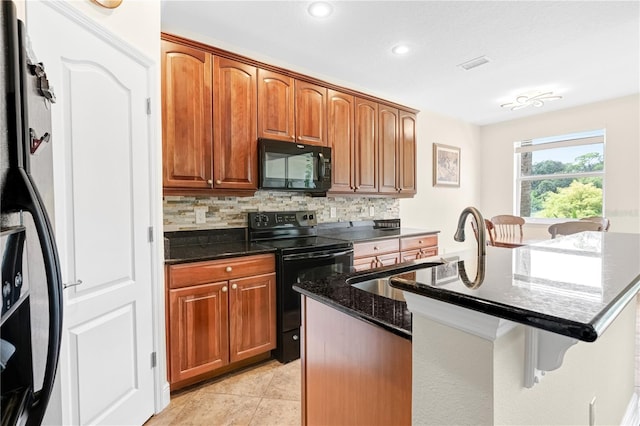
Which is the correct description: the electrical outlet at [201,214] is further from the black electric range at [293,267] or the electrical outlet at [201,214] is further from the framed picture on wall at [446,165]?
the framed picture on wall at [446,165]

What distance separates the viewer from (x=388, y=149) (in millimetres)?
3473

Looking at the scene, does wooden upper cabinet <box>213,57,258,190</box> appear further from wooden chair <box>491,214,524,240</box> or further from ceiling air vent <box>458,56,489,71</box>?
wooden chair <box>491,214,524,240</box>

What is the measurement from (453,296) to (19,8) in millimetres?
1655

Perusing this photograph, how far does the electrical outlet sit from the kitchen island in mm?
1925

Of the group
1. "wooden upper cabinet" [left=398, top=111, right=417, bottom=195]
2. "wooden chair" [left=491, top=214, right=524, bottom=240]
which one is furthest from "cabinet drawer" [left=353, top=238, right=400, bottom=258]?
"wooden chair" [left=491, top=214, right=524, bottom=240]

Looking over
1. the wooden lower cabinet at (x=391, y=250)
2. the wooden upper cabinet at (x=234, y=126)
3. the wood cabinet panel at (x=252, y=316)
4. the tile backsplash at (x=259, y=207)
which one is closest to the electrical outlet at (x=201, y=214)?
the tile backsplash at (x=259, y=207)

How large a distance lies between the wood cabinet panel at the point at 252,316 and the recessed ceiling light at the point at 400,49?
2.19 meters

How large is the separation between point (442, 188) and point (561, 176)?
1771 mm

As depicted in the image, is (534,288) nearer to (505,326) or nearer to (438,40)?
(505,326)

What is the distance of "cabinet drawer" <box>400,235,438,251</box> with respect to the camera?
319 centimetres

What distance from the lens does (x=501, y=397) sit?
0.54 m

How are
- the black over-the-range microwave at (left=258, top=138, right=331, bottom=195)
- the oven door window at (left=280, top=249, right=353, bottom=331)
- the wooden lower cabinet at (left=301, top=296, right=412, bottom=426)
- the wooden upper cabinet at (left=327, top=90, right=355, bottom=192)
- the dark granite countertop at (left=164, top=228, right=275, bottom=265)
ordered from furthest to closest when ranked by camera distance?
the wooden upper cabinet at (left=327, top=90, right=355, bottom=192) < the black over-the-range microwave at (left=258, top=138, right=331, bottom=195) < the oven door window at (left=280, top=249, right=353, bottom=331) < the dark granite countertop at (left=164, top=228, right=275, bottom=265) < the wooden lower cabinet at (left=301, top=296, right=412, bottom=426)

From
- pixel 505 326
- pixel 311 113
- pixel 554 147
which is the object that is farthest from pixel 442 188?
pixel 505 326

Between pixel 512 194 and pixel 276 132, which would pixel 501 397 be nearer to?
pixel 276 132
